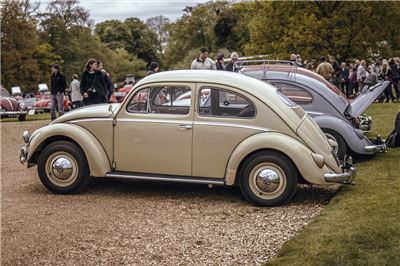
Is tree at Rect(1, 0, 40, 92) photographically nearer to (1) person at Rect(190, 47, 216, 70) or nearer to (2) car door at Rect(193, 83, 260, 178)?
(1) person at Rect(190, 47, 216, 70)

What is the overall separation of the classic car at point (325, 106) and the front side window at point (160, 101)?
2.75 m

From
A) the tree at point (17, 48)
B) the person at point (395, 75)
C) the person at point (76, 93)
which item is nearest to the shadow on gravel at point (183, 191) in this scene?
the person at point (76, 93)

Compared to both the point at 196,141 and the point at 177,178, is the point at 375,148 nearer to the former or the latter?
the point at 196,141

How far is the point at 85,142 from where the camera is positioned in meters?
8.12

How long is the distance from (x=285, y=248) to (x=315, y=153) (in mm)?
2211

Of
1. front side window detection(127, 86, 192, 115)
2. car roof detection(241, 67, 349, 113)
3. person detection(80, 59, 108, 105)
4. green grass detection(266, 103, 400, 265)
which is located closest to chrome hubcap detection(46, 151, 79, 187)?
front side window detection(127, 86, 192, 115)

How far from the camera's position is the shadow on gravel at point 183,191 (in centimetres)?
802

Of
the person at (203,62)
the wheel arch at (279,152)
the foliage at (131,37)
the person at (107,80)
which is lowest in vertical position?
the wheel arch at (279,152)

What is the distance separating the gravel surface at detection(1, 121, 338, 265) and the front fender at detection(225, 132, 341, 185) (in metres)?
0.43

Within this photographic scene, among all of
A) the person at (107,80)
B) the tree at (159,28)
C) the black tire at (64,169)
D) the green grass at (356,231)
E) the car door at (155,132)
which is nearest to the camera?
the green grass at (356,231)

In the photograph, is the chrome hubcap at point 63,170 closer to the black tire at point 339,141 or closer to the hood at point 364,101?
the black tire at point 339,141

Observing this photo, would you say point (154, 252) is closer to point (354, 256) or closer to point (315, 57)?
point (354, 256)

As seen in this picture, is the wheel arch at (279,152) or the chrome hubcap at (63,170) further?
the chrome hubcap at (63,170)

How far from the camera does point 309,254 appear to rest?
5.40 metres
